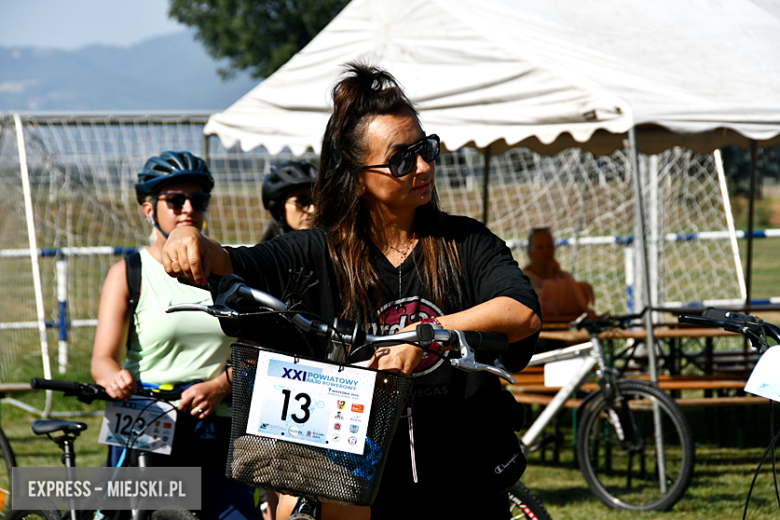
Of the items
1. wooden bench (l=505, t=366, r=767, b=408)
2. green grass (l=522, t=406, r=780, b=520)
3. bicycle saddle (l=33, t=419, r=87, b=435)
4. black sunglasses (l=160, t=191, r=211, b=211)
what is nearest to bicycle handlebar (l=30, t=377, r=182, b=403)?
bicycle saddle (l=33, t=419, r=87, b=435)

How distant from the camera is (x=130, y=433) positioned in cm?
304

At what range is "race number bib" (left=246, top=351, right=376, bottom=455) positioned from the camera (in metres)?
1.75

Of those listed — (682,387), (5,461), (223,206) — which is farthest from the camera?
(223,206)

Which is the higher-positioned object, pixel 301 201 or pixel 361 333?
pixel 301 201

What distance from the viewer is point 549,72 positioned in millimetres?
5215

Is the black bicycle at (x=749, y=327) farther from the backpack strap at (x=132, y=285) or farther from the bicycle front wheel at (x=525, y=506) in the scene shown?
the backpack strap at (x=132, y=285)

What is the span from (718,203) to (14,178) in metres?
9.71

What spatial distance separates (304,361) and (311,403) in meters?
0.09

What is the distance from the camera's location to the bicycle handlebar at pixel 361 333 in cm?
178

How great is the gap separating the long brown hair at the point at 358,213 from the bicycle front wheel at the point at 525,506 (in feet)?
5.05

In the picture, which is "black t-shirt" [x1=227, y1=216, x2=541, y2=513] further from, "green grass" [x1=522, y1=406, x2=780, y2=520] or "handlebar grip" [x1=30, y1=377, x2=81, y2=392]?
"green grass" [x1=522, y1=406, x2=780, y2=520]

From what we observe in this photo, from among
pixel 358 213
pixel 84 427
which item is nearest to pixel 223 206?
pixel 84 427

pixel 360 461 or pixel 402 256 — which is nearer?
pixel 360 461

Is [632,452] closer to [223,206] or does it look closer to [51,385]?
[51,385]
